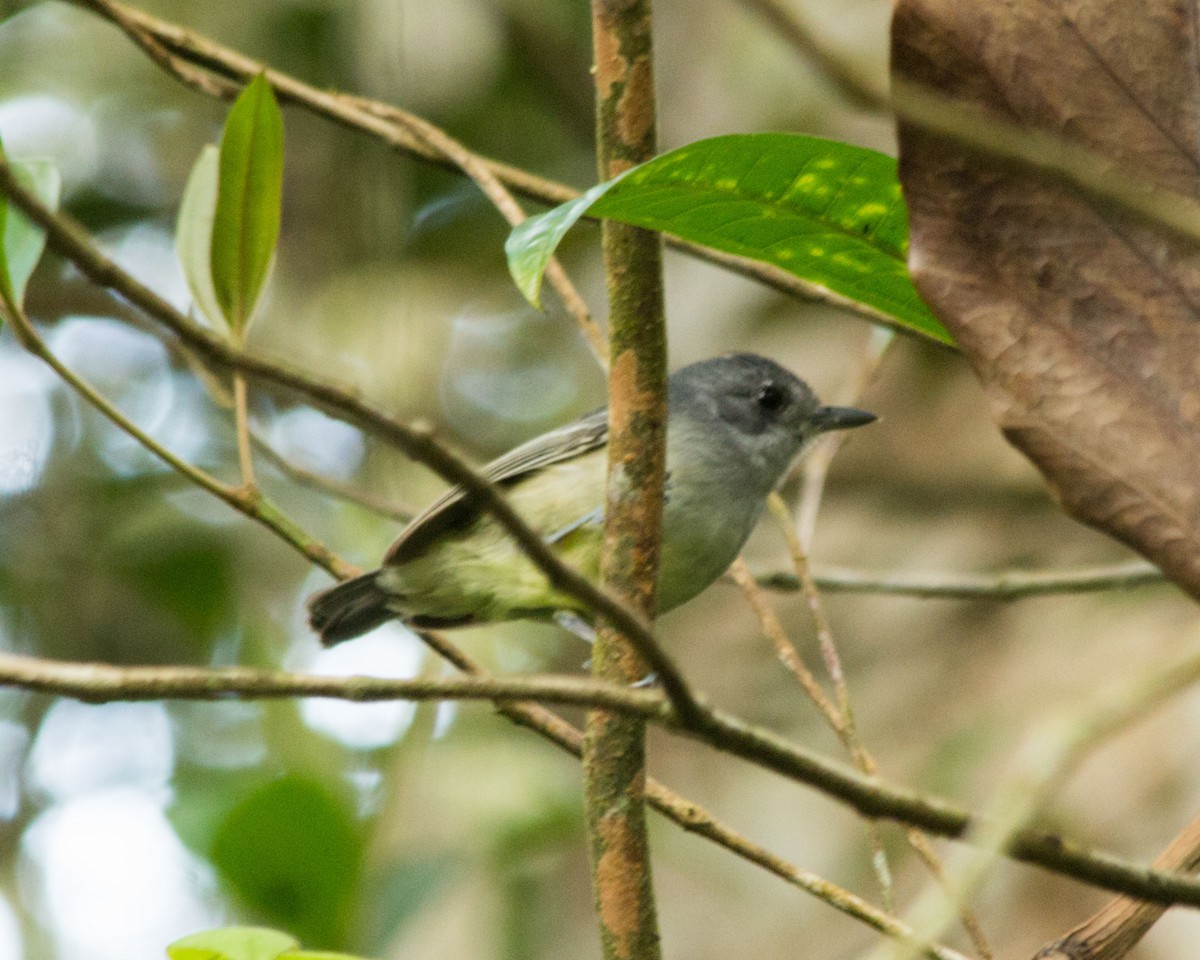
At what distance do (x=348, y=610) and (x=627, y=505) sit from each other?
2.19 metres

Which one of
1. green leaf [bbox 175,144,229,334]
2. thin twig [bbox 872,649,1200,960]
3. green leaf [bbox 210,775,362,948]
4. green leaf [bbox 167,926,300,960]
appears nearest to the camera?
thin twig [bbox 872,649,1200,960]

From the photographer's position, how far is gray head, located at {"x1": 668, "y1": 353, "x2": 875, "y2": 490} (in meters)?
4.01

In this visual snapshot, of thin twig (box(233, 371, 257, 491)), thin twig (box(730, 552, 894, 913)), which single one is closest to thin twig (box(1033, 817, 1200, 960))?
thin twig (box(730, 552, 894, 913))

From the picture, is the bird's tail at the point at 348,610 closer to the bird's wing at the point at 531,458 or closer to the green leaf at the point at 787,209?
the bird's wing at the point at 531,458

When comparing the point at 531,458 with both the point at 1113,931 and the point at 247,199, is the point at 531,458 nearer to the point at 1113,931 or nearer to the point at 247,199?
the point at 247,199

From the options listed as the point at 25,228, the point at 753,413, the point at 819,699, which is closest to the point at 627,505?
the point at 819,699

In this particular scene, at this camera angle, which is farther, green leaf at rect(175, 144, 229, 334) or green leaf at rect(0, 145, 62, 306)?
green leaf at rect(175, 144, 229, 334)

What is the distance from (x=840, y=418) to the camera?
428 centimetres

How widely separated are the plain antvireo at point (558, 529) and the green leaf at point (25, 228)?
4.19 ft

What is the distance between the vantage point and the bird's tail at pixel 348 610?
381 cm

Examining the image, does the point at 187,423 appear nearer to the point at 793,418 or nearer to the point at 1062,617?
the point at 793,418

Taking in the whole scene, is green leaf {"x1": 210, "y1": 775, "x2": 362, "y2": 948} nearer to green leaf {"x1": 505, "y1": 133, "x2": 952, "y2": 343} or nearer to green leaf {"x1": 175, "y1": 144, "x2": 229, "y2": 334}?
green leaf {"x1": 175, "y1": 144, "x2": 229, "y2": 334}

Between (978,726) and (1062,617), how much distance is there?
0.52m

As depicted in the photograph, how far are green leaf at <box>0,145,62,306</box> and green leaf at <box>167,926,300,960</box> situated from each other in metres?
1.10
